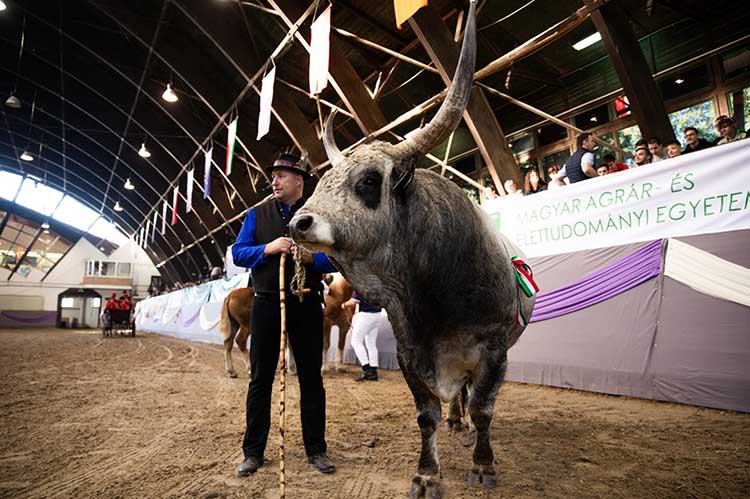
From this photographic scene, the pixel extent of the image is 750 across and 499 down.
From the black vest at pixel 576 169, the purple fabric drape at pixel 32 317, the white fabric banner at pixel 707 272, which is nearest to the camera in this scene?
the white fabric banner at pixel 707 272

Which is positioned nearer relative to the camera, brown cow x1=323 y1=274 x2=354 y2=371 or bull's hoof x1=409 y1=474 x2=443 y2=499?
bull's hoof x1=409 y1=474 x2=443 y2=499

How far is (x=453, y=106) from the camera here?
196 centimetres

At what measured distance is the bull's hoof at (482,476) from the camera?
218cm

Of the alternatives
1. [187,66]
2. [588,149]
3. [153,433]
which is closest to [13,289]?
[187,66]

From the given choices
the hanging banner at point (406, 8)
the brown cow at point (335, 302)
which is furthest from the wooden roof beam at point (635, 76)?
the brown cow at point (335, 302)

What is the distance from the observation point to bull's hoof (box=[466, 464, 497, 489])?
218 cm

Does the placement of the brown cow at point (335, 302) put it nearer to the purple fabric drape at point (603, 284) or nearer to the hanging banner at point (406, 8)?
the purple fabric drape at point (603, 284)

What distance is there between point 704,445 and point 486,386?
188cm

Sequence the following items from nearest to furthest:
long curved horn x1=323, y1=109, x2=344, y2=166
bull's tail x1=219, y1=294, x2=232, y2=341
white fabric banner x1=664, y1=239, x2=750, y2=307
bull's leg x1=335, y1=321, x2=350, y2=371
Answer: long curved horn x1=323, y1=109, x2=344, y2=166 < white fabric banner x1=664, y1=239, x2=750, y2=307 < bull's tail x1=219, y1=294, x2=232, y2=341 < bull's leg x1=335, y1=321, x2=350, y2=371

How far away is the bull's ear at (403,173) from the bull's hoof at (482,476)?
163cm

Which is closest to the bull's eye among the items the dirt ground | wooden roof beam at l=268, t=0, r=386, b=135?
the dirt ground

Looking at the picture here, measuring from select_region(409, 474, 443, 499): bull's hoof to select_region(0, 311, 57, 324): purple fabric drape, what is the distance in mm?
43374

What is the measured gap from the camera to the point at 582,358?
4.75 m

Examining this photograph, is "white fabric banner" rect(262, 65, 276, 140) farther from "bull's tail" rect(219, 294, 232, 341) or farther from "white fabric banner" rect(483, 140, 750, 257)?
"white fabric banner" rect(483, 140, 750, 257)
